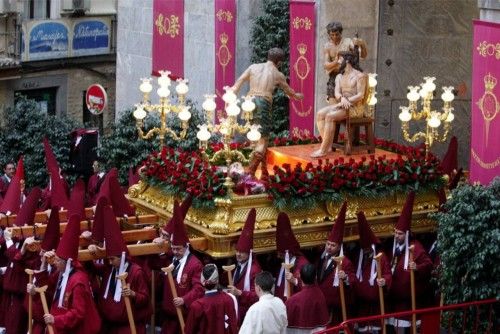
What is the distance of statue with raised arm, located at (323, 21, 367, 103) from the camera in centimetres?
2134

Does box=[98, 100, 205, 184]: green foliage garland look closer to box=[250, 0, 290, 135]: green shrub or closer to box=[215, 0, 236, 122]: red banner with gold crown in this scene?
box=[250, 0, 290, 135]: green shrub

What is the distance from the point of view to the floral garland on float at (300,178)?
19266 mm

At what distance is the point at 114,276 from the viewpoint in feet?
58.3

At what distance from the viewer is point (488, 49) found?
18.7 meters

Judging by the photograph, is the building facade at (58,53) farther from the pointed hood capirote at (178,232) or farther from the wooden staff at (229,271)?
the wooden staff at (229,271)

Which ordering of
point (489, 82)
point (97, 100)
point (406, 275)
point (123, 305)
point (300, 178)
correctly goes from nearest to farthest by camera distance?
point (123, 305), point (489, 82), point (406, 275), point (300, 178), point (97, 100)

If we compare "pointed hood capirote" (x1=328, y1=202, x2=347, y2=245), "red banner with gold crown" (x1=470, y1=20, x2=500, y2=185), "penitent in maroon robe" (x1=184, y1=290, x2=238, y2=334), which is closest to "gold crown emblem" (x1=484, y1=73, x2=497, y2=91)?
"red banner with gold crown" (x1=470, y1=20, x2=500, y2=185)

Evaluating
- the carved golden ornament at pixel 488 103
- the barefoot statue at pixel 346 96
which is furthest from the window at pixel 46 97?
the carved golden ornament at pixel 488 103

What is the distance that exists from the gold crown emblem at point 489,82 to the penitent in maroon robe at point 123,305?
15.6ft

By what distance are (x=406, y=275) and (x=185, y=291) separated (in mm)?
2794

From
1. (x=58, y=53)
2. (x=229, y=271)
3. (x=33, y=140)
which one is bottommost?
(x=229, y=271)

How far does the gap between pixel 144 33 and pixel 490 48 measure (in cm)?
1331

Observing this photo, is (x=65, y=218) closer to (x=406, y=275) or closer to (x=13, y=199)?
(x=13, y=199)

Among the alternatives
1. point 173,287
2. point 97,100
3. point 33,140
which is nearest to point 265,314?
point 173,287
